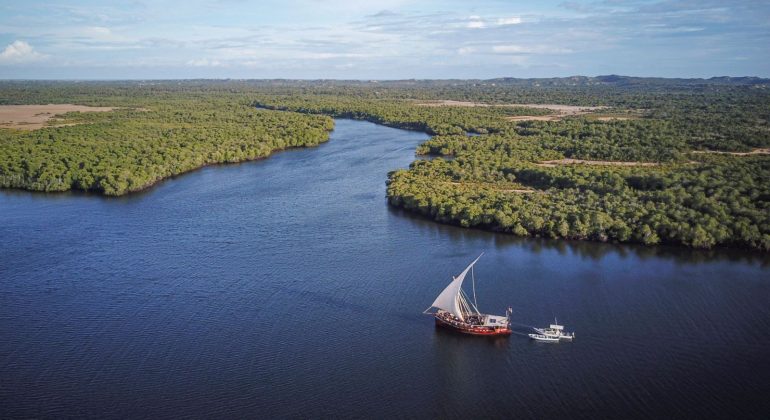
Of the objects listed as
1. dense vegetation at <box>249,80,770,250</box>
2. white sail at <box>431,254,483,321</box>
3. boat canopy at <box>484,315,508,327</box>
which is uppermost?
dense vegetation at <box>249,80,770,250</box>

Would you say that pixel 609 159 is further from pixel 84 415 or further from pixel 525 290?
pixel 84 415

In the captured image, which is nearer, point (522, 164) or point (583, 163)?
point (522, 164)

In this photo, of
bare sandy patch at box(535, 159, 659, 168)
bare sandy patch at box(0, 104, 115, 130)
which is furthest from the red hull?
bare sandy patch at box(0, 104, 115, 130)

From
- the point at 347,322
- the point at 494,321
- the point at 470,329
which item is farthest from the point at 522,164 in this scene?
the point at 347,322

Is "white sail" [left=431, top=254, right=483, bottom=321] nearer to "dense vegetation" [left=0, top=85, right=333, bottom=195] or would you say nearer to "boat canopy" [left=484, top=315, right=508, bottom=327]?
"boat canopy" [left=484, top=315, right=508, bottom=327]

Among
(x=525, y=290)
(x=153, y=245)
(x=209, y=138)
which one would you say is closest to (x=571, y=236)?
(x=525, y=290)

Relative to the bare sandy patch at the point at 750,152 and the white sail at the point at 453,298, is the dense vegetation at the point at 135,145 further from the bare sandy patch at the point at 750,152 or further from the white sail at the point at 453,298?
the bare sandy patch at the point at 750,152

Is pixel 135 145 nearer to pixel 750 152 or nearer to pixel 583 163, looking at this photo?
pixel 583 163
